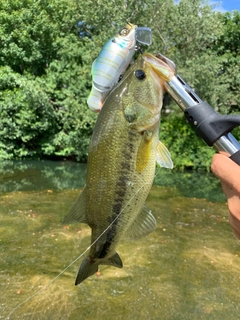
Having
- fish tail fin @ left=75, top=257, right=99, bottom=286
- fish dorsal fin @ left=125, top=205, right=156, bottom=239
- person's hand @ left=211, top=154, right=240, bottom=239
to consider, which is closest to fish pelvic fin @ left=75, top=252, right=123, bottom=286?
fish tail fin @ left=75, top=257, right=99, bottom=286

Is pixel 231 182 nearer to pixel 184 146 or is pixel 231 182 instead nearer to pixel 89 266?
pixel 89 266

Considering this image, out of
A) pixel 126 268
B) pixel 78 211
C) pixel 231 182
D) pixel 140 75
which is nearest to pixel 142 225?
pixel 78 211

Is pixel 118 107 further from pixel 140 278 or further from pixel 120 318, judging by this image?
pixel 140 278

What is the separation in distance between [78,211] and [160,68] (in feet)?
3.07

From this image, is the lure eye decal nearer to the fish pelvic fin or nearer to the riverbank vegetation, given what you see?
the fish pelvic fin

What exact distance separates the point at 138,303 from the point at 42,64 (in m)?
22.8

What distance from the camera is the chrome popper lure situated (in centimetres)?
229

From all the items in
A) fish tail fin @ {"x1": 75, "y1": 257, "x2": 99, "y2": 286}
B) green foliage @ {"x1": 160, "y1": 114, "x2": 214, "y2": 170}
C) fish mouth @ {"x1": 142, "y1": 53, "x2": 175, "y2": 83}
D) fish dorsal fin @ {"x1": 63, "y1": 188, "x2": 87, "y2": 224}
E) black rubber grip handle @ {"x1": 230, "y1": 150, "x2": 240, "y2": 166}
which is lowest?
green foliage @ {"x1": 160, "y1": 114, "x2": 214, "y2": 170}

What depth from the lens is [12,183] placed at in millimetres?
14602

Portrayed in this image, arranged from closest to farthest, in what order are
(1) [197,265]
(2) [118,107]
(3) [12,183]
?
(2) [118,107] → (1) [197,265] → (3) [12,183]

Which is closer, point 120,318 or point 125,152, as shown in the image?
point 125,152

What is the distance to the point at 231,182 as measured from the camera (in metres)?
1.56

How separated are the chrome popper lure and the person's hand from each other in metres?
0.96

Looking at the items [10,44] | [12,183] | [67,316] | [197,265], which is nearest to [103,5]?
[10,44]
